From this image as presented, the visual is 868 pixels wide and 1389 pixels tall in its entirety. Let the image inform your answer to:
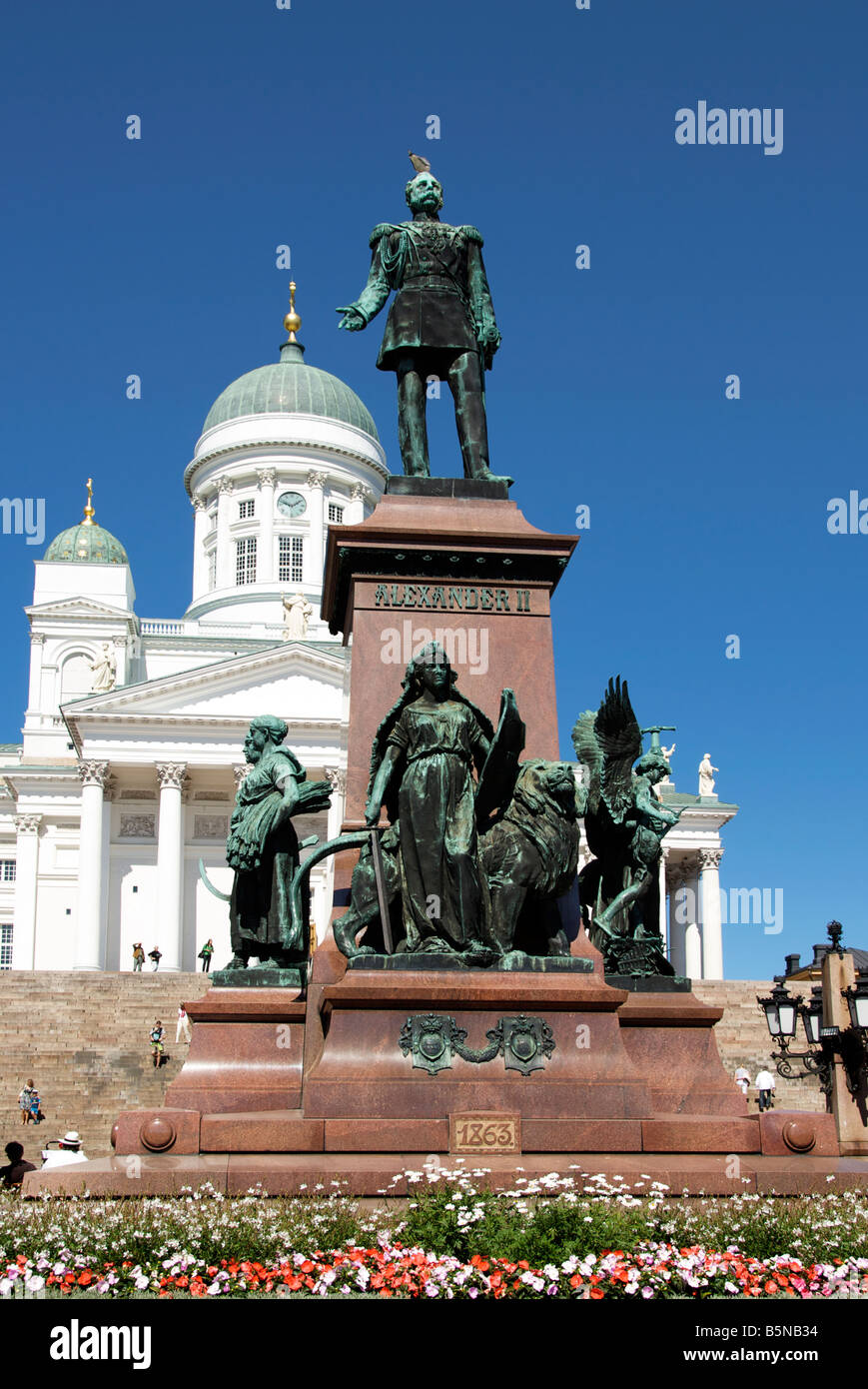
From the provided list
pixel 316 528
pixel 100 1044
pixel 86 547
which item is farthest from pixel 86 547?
pixel 100 1044

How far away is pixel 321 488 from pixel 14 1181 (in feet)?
243

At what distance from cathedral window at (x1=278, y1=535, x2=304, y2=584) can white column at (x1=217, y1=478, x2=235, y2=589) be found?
2867 mm

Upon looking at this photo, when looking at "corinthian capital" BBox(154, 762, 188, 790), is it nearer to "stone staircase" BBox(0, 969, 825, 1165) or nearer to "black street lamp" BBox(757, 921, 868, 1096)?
"stone staircase" BBox(0, 969, 825, 1165)

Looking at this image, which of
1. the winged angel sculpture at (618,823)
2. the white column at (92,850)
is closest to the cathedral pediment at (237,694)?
the white column at (92,850)

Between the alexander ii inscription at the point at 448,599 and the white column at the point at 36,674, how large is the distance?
7021 centimetres

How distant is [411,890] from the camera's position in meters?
8.13

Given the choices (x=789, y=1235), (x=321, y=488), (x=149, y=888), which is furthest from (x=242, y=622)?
(x=789, y=1235)

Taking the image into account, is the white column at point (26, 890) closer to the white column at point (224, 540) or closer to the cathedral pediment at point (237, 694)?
the cathedral pediment at point (237, 694)

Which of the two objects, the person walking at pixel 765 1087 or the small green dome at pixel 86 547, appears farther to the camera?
the small green dome at pixel 86 547

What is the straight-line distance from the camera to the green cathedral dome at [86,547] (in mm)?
79312

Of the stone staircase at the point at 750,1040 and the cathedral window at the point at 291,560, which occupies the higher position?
the cathedral window at the point at 291,560

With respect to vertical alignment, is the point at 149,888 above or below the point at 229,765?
below
